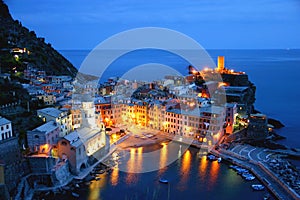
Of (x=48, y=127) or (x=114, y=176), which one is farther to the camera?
(x=48, y=127)

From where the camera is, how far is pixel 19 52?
4022 cm

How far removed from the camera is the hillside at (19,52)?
35.0 m

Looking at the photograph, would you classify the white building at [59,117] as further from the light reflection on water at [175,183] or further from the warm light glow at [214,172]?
the warm light glow at [214,172]

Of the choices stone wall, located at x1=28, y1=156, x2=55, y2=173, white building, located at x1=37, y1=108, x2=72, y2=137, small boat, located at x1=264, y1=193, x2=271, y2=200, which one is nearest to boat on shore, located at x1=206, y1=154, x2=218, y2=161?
small boat, located at x1=264, y1=193, x2=271, y2=200

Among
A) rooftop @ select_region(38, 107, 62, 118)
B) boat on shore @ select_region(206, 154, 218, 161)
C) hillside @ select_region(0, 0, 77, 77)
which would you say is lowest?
boat on shore @ select_region(206, 154, 218, 161)

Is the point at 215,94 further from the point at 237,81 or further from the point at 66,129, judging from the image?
the point at 66,129

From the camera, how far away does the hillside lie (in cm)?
3497

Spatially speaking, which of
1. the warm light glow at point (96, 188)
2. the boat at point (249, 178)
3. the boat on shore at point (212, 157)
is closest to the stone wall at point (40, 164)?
the warm light glow at point (96, 188)

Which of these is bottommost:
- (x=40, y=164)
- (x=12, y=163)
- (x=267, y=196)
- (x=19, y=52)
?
(x=267, y=196)

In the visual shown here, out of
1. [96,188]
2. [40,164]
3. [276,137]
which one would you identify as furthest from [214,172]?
[40,164]

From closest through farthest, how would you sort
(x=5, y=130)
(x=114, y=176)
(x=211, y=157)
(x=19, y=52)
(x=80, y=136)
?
1. (x=5, y=130)
2. (x=114, y=176)
3. (x=80, y=136)
4. (x=211, y=157)
5. (x=19, y=52)

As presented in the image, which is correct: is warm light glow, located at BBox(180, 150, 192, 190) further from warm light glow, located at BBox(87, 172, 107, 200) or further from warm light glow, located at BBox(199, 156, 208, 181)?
warm light glow, located at BBox(87, 172, 107, 200)

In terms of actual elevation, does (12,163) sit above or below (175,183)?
above

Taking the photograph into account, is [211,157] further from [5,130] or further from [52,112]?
[5,130]
